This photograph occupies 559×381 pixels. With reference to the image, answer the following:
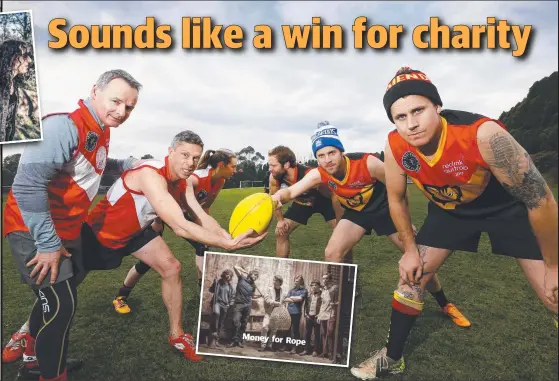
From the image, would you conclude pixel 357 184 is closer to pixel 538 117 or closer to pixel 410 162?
pixel 410 162

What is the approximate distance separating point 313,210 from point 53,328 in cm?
364

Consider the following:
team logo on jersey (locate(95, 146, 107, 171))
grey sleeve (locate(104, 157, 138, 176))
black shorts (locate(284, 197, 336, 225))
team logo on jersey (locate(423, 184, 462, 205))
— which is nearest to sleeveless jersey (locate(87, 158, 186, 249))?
team logo on jersey (locate(95, 146, 107, 171))

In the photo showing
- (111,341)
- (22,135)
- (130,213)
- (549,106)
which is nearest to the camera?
(22,135)

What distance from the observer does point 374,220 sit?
4.08 metres

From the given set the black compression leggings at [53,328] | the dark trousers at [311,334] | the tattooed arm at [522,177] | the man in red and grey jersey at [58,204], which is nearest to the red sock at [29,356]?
the man in red and grey jersey at [58,204]

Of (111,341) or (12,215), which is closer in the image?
(12,215)

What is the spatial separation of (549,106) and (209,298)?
118 feet

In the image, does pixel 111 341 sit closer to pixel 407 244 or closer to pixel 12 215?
pixel 12 215

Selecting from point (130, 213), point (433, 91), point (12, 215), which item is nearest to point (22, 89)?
point (12, 215)

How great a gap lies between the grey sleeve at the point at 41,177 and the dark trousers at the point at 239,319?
1346 mm

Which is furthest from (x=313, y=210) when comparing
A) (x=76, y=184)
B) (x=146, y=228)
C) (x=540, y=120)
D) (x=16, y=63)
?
(x=540, y=120)

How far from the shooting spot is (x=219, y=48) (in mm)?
3572

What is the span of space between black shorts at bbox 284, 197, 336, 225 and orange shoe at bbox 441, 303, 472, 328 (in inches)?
81.3

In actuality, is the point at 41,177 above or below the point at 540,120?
below
